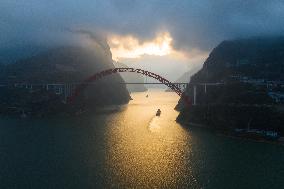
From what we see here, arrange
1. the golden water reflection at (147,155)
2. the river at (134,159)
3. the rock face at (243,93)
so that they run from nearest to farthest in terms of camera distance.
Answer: the river at (134,159) → the golden water reflection at (147,155) → the rock face at (243,93)

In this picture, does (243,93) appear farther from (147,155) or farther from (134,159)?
(134,159)

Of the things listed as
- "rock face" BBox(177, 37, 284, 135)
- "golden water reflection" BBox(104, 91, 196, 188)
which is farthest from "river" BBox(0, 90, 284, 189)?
"rock face" BBox(177, 37, 284, 135)

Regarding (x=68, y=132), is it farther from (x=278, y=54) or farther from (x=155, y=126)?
(x=278, y=54)

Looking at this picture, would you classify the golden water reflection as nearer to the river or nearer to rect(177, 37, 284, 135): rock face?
the river

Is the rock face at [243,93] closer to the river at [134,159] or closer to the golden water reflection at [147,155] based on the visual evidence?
the river at [134,159]

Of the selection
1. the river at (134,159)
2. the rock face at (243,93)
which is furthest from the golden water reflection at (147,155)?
the rock face at (243,93)

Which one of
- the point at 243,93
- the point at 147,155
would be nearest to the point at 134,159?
the point at 147,155
